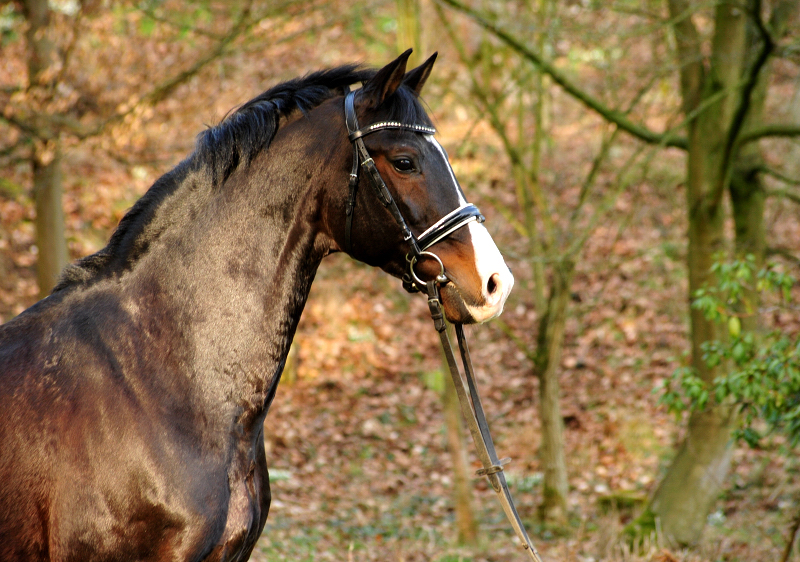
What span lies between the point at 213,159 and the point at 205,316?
60 cm

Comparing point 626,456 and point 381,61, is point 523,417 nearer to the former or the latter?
point 626,456

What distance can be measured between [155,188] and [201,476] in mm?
→ 1092

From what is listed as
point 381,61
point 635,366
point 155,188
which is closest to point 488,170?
point 381,61

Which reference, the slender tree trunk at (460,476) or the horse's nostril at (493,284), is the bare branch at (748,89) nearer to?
the slender tree trunk at (460,476)

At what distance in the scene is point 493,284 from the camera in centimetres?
233

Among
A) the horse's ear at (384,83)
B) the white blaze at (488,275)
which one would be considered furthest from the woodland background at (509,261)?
the horse's ear at (384,83)

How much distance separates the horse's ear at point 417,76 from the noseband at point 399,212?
0.27 metres

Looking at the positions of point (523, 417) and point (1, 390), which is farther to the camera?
point (523, 417)

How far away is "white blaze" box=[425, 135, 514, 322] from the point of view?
2305 millimetres

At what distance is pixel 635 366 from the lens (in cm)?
961

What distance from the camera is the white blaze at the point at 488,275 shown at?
230 centimetres

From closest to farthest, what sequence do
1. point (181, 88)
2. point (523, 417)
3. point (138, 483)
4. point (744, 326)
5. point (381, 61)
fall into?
point (138, 483) → point (744, 326) → point (181, 88) → point (523, 417) → point (381, 61)

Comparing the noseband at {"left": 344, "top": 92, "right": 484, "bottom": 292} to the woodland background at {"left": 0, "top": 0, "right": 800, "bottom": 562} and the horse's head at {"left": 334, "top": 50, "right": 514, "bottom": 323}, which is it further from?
the woodland background at {"left": 0, "top": 0, "right": 800, "bottom": 562}

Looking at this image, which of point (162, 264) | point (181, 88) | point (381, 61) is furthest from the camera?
point (381, 61)
